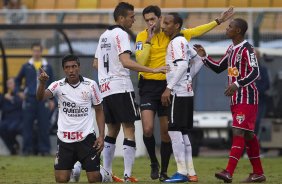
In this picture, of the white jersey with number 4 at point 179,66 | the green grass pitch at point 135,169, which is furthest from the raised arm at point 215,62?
the green grass pitch at point 135,169

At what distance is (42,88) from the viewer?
1312cm

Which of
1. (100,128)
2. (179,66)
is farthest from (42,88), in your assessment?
(179,66)

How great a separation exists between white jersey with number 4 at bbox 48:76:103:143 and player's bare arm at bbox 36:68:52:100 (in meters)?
0.13

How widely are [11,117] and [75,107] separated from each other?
31.9ft

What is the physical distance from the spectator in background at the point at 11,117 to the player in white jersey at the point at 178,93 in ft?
31.1

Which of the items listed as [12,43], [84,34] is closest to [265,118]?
[84,34]

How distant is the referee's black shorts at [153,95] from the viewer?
1423cm

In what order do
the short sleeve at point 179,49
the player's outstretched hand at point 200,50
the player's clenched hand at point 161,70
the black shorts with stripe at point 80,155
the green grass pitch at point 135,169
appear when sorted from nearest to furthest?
1. the player's clenched hand at point 161,70
2. the black shorts with stripe at point 80,155
3. the short sleeve at point 179,49
4. the player's outstretched hand at point 200,50
5. the green grass pitch at point 135,169

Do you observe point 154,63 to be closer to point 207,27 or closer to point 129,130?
point 207,27

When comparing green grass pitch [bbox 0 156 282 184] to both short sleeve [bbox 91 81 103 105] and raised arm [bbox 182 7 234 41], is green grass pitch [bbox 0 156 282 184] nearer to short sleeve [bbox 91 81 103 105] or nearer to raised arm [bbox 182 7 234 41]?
short sleeve [bbox 91 81 103 105]

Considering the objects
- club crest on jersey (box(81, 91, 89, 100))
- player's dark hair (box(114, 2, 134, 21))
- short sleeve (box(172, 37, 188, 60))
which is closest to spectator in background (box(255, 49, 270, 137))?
short sleeve (box(172, 37, 188, 60))

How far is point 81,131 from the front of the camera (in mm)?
13617

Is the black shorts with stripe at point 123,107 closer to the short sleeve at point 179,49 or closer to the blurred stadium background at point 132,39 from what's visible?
the short sleeve at point 179,49

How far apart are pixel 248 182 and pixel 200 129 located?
8.36 meters
